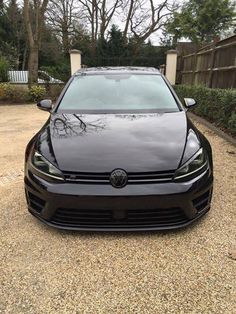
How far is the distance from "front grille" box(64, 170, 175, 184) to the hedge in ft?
11.8

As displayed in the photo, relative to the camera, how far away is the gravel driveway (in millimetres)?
1963

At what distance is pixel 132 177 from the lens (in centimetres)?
239

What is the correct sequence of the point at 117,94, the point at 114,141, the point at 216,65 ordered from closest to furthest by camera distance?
the point at 114,141, the point at 117,94, the point at 216,65

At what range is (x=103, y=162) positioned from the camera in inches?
96.5

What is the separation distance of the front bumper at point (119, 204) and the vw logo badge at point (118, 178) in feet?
0.11

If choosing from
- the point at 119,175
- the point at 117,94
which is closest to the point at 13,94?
the point at 117,94

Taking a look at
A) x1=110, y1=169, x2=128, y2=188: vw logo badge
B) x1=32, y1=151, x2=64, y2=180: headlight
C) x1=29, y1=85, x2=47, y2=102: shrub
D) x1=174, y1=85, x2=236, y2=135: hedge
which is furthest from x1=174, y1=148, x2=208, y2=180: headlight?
x1=29, y1=85, x2=47, y2=102: shrub

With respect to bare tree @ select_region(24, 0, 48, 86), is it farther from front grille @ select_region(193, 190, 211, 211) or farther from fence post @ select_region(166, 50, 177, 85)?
front grille @ select_region(193, 190, 211, 211)

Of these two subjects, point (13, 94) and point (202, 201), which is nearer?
point (202, 201)

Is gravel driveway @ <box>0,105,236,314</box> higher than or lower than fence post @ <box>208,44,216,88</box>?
lower

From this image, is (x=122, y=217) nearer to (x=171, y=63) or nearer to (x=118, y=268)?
(x=118, y=268)

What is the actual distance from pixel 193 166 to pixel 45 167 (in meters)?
1.16

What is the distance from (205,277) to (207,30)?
1643 centimetres

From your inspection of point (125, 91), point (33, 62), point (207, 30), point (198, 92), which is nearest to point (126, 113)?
point (125, 91)
